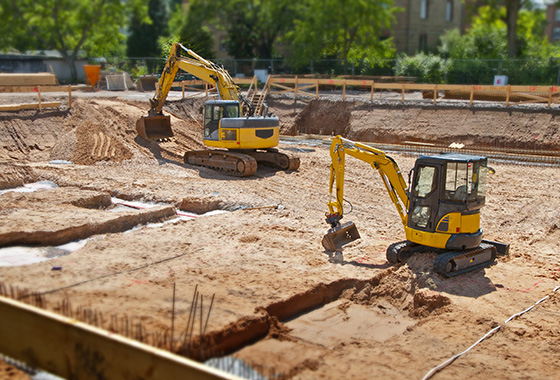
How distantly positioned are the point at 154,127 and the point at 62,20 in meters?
26.3

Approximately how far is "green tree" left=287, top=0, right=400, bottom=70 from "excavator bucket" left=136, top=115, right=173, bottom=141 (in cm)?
1968

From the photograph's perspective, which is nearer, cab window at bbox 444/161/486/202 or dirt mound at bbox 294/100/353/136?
cab window at bbox 444/161/486/202

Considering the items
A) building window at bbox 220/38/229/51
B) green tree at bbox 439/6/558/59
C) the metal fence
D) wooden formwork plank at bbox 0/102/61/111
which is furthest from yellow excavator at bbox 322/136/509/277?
building window at bbox 220/38/229/51

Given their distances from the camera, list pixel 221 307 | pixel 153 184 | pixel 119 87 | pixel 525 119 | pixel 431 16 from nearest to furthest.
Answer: pixel 221 307 < pixel 153 184 < pixel 525 119 < pixel 119 87 < pixel 431 16

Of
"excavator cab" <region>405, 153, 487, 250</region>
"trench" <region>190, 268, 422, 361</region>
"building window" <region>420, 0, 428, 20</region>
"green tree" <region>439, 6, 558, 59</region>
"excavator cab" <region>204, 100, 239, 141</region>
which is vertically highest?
"building window" <region>420, 0, 428, 20</region>

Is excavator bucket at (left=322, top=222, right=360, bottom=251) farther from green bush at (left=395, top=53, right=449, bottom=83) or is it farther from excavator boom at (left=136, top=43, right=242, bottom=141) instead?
green bush at (left=395, top=53, right=449, bottom=83)

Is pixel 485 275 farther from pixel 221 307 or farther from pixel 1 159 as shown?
pixel 1 159

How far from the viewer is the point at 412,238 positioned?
36.0ft

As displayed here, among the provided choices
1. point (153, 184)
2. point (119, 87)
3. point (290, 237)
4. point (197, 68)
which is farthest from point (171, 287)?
point (119, 87)

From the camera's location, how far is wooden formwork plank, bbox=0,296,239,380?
5.50 meters

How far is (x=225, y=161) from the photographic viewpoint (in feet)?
63.0

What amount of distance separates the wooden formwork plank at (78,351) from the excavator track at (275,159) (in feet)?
43.6

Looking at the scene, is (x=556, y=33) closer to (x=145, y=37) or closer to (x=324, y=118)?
(x=145, y=37)

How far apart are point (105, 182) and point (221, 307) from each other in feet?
30.8
